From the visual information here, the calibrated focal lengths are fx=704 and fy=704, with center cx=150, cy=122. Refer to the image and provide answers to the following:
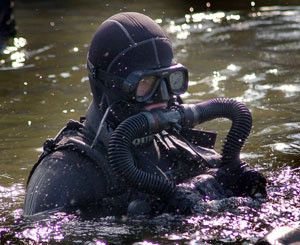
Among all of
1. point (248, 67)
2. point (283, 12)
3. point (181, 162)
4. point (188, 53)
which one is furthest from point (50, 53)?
point (181, 162)

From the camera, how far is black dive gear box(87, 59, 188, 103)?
4574mm

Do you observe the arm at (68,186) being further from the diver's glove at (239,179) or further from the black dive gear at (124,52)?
the diver's glove at (239,179)

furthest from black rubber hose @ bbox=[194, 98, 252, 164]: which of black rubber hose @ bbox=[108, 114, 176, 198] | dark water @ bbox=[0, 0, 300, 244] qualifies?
black rubber hose @ bbox=[108, 114, 176, 198]

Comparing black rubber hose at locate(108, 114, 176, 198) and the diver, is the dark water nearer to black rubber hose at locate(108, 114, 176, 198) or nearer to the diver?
the diver

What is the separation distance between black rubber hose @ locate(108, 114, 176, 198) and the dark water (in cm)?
26

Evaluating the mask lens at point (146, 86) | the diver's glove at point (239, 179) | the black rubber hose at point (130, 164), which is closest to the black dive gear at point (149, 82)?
the mask lens at point (146, 86)

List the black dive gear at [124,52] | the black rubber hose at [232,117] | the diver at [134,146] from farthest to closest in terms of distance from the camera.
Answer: the black rubber hose at [232,117] → the black dive gear at [124,52] → the diver at [134,146]

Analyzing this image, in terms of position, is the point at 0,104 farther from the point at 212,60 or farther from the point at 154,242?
the point at 154,242

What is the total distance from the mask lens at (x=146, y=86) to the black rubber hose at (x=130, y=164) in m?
0.26

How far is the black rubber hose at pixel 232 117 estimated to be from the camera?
15.9 ft

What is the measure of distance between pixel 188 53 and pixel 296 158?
4445 millimetres

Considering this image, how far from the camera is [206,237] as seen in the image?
14.3ft

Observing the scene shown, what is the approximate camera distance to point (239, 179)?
4.86m

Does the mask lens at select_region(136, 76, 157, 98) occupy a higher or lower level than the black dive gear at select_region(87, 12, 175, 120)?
lower
